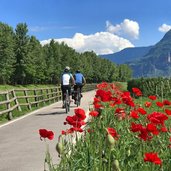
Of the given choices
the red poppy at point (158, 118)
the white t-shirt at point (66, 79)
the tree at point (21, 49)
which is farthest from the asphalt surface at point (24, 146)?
the tree at point (21, 49)

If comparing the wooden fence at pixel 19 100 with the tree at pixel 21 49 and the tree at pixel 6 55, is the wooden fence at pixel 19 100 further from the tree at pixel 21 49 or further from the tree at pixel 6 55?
the tree at pixel 21 49

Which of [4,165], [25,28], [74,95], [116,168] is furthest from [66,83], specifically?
[25,28]

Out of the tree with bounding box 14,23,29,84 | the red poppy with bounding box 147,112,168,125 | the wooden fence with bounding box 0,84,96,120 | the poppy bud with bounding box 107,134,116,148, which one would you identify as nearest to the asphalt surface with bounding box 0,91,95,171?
the red poppy with bounding box 147,112,168,125

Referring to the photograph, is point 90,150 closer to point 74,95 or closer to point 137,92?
point 137,92

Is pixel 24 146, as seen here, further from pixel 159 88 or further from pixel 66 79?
pixel 66 79

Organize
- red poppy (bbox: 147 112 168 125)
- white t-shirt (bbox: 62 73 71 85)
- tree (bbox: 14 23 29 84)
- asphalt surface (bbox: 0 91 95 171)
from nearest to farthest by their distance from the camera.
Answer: red poppy (bbox: 147 112 168 125), asphalt surface (bbox: 0 91 95 171), white t-shirt (bbox: 62 73 71 85), tree (bbox: 14 23 29 84)

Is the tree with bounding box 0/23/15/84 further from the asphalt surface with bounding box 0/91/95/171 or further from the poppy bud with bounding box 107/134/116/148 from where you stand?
the poppy bud with bounding box 107/134/116/148

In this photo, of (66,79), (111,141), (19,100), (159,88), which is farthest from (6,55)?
(111,141)

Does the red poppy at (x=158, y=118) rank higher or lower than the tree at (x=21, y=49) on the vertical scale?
lower

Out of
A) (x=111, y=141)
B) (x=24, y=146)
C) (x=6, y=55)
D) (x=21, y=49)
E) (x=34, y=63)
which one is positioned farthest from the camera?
(x=34, y=63)

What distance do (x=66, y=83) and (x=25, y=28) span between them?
8791cm

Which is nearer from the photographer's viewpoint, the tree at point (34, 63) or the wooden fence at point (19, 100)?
the wooden fence at point (19, 100)

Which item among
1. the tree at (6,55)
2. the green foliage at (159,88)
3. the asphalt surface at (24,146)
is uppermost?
the tree at (6,55)

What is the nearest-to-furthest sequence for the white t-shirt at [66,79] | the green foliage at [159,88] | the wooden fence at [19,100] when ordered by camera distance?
the green foliage at [159,88], the wooden fence at [19,100], the white t-shirt at [66,79]
